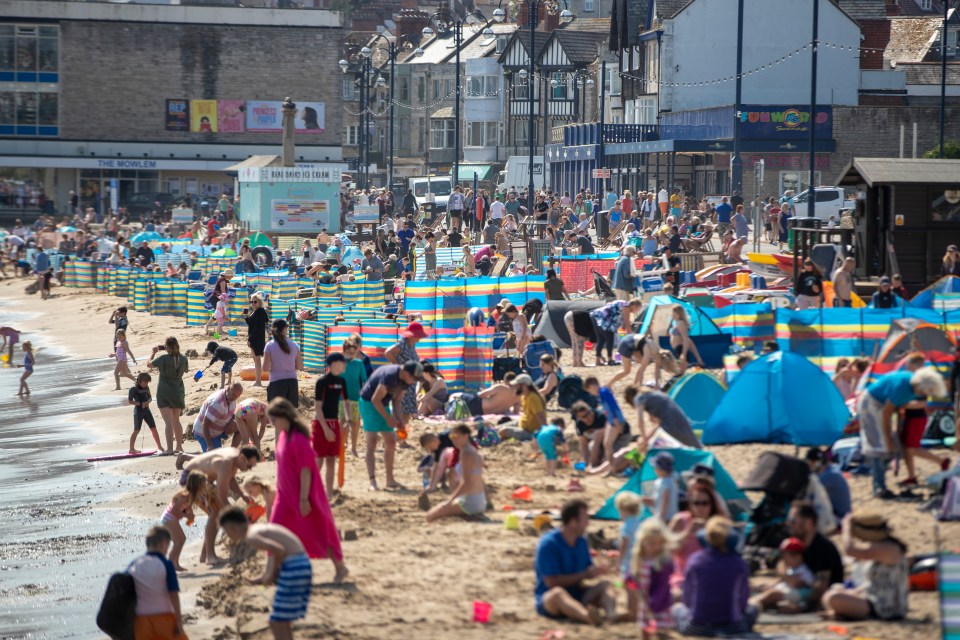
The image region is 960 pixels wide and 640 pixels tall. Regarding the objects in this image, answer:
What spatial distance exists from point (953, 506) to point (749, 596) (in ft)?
8.41

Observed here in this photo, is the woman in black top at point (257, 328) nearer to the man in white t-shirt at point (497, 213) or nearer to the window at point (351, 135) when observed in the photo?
the man in white t-shirt at point (497, 213)

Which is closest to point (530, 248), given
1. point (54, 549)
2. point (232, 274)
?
point (232, 274)

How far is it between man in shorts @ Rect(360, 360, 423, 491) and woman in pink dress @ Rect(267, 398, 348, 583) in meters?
2.94

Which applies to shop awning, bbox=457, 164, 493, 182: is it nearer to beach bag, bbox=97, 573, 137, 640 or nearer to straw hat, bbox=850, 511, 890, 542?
beach bag, bbox=97, 573, 137, 640

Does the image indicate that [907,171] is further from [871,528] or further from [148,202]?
[148,202]

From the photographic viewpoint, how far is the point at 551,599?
30.7 feet

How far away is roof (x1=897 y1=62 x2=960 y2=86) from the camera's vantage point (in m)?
56.7

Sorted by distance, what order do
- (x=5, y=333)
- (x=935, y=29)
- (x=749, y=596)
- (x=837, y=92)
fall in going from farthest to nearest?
(x=935, y=29), (x=837, y=92), (x=5, y=333), (x=749, y=596)

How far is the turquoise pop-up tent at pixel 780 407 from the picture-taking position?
1408cm

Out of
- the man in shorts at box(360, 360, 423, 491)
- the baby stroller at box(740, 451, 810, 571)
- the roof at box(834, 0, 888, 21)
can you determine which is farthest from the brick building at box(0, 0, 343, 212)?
the baby stroller at box(740, 451, 810, 571)

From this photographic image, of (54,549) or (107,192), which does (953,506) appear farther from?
(107,192)

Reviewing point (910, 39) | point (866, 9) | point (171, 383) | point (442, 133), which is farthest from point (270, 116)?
point (171, 383)

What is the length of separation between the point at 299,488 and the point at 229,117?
2543 inches

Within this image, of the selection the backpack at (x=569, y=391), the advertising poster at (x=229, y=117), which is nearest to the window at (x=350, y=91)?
the advertising poster at (x=229, y=117)
